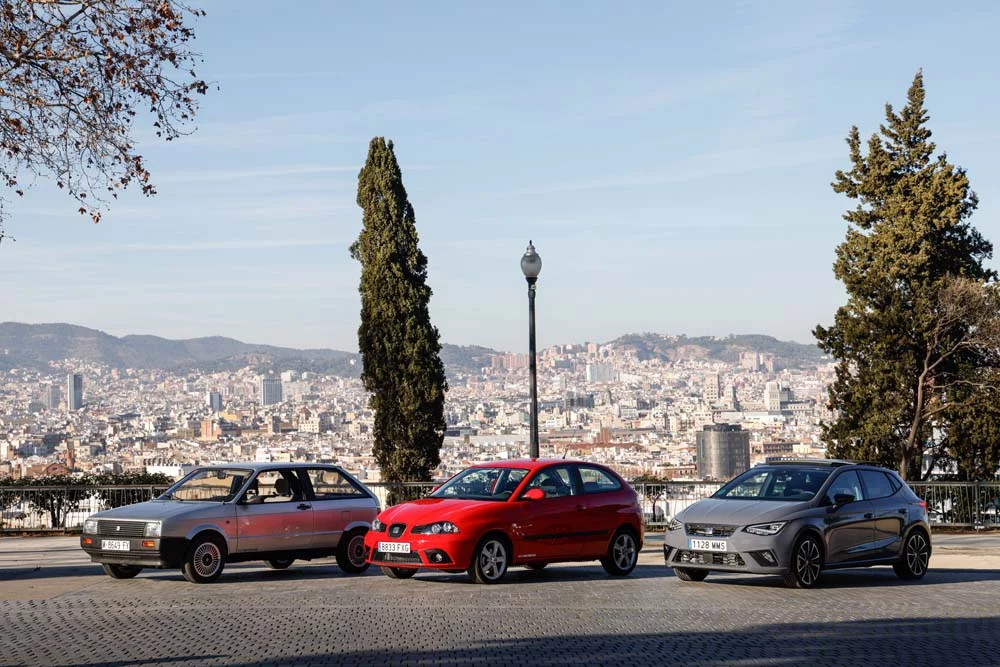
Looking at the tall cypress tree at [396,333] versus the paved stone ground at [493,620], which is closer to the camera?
the paved stone ground at [493,620]

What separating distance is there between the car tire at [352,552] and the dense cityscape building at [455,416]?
663 inches

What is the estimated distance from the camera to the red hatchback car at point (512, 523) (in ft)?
55.3

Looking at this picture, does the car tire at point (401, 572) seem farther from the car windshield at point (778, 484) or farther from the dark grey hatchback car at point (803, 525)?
the car windshield at point (778, 484)

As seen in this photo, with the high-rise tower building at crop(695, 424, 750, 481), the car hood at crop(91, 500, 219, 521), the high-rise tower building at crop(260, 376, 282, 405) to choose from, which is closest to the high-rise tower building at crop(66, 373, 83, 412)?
the high-rise tower building at crop(260, 376, 282, 405)

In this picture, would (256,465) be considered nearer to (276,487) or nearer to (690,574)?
(276,487)

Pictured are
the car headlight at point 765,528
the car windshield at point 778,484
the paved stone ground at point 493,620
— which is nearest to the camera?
the paved stone ground at point 493,620

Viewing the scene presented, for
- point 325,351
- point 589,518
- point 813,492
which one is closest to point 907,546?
point 813,492

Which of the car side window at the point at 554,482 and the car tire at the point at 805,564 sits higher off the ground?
the car side window at the point at 554,482

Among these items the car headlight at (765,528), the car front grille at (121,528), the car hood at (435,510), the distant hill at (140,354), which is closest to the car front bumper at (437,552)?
the car hood at (435,510)

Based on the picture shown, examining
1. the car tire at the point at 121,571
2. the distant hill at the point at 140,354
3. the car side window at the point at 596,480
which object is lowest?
the car tire at the point at 121,571

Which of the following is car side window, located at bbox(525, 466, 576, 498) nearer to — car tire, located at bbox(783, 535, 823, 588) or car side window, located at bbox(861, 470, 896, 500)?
car tire, located at bbox(783, 535, 823, 588)

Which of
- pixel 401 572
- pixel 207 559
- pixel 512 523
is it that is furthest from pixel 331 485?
pixel 512 523

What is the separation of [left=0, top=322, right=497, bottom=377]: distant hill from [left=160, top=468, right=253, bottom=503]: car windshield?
448ft

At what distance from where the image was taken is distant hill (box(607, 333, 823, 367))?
176000 millimetres
